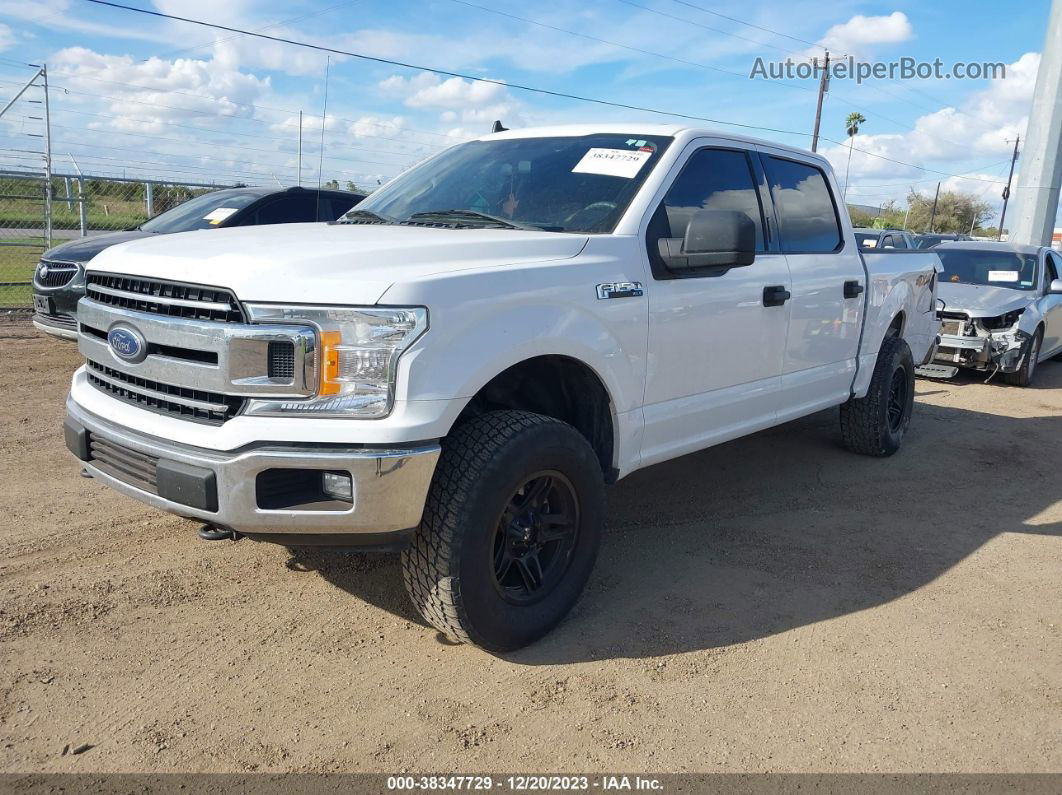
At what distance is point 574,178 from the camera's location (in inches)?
151

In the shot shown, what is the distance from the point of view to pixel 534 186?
3887mm

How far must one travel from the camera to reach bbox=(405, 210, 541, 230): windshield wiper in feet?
12.0

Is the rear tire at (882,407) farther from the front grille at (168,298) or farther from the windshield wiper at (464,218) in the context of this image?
the front grille at (168,298)

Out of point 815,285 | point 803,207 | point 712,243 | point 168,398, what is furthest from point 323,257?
point 803,207

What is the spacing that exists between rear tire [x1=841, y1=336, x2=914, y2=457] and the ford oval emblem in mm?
4526

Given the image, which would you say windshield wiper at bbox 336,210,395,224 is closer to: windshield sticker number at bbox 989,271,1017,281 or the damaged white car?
the damaged white car

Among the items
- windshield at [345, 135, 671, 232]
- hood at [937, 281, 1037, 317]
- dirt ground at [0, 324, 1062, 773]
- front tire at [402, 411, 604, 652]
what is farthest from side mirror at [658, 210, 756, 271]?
hood at [937, 281, 1037, 317]

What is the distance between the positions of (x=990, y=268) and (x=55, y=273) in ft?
34.1

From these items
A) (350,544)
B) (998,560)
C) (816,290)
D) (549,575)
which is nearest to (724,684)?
(549,575)

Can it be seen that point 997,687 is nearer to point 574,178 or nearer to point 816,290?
point 816,290

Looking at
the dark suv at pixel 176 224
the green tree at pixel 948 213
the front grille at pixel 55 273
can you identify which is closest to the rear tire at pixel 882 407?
Answer: the dark suv at pixel 176 224

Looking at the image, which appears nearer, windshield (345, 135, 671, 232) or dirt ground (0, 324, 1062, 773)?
dirt ground (0, 324, 1062, 773)

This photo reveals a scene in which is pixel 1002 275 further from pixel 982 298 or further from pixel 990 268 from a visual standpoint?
pixel 982 298

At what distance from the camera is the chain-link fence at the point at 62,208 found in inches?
468
